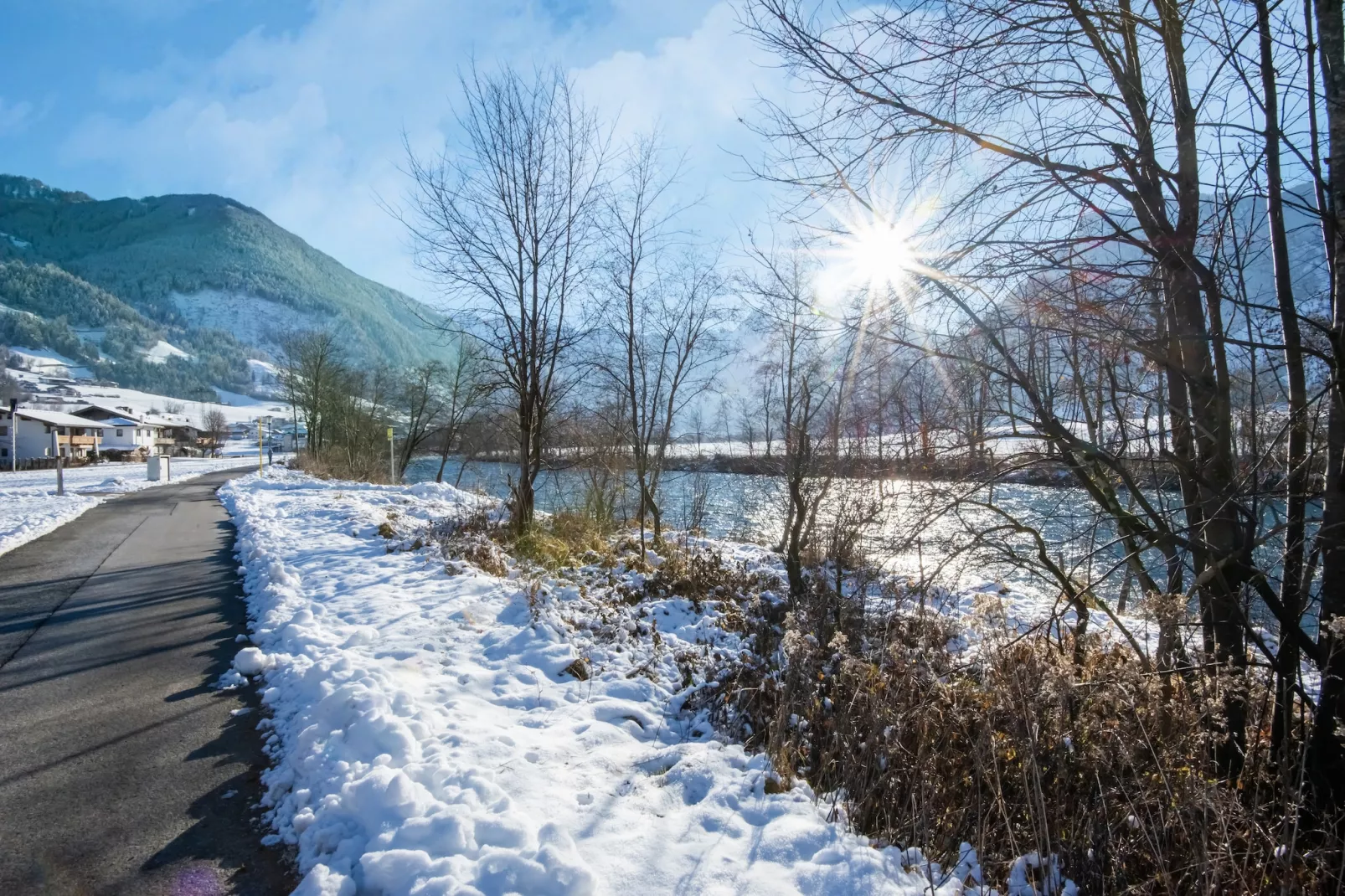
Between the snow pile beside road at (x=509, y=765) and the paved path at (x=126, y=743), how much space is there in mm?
236

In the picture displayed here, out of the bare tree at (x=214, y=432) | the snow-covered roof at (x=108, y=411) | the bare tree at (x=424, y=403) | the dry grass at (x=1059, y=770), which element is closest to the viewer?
the dry grass at (x=1059, y=770)

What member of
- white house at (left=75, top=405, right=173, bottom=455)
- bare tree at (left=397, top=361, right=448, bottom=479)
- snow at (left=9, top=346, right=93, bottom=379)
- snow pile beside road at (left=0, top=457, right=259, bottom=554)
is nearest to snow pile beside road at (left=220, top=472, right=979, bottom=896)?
snow pile beside road at (left=0, top=457, right=259, bottom=554)

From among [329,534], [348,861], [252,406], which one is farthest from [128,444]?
[252,406]

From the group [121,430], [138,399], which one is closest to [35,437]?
[121,430]

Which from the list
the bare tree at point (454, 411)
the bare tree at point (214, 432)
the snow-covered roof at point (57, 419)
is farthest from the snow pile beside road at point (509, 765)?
the bare tree at point (214, 432)

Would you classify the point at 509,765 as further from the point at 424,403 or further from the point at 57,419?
the point at 57,419

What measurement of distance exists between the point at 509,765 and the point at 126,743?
2.42m

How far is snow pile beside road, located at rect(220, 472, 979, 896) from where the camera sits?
9.08ft

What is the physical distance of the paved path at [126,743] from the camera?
2.78 meters

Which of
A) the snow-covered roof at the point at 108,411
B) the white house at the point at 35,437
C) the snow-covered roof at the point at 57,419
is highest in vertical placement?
the snow-covered roof at the point at 108,411

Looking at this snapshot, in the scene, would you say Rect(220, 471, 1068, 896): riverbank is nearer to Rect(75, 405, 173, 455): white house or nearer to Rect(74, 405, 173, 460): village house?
Rect(74, 405, 173, 460): village house

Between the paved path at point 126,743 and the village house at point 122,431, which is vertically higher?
the village house at point 122,431

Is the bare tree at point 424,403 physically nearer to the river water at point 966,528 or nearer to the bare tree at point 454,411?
the bare tree at point 454,411

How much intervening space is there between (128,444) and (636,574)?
77.7m
